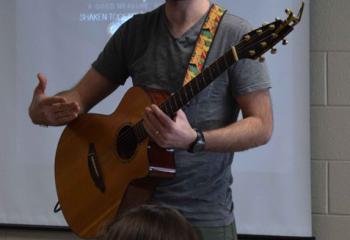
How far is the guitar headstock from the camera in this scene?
125 cm

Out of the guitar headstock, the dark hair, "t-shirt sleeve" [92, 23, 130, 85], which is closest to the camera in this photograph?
the dark hair

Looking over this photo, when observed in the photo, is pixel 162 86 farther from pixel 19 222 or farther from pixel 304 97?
pixel 19 222

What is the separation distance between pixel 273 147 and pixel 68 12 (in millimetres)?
1067

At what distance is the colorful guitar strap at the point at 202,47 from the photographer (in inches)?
54.0

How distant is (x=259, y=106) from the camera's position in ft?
4.48

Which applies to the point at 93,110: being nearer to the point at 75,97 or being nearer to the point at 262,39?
the point at 75,97

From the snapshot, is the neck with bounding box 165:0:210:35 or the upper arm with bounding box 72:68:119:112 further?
the upper arm with bounding box 72:68:119:112

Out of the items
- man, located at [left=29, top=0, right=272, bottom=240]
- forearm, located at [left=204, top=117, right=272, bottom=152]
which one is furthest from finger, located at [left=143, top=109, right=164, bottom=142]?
forearm, located at [left=204, top=117, right=272, bottom=152]

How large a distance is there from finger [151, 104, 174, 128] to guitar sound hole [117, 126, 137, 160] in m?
0.19

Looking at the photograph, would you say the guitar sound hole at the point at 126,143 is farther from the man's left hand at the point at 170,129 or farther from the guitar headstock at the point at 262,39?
the guitar headstock at the point at 262,39

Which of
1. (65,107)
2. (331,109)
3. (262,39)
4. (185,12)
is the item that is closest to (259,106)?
(262,39)

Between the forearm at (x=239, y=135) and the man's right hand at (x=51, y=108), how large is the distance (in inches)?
19.1

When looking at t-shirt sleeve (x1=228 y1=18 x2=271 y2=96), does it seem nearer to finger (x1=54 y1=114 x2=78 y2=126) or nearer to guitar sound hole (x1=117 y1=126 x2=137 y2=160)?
guitar sound hole (x1=117 y1=126 x2=137 y2=160)

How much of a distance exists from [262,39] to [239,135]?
9.3 inches
